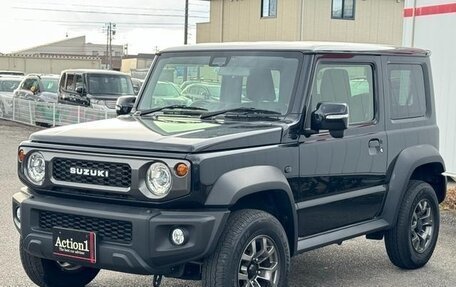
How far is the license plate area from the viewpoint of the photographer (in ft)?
15.1

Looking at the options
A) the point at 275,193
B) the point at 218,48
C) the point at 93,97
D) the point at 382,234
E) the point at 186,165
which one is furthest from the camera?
the point at 93,97

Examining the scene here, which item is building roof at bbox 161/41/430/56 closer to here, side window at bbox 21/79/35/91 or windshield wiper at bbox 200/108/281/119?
windshield wiper at bbox 200/108/281/119

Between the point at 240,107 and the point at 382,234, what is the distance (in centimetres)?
195

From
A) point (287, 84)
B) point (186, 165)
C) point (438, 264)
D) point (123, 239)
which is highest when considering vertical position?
point (287, 84)

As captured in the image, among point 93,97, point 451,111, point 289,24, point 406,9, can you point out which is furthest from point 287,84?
point 289,24

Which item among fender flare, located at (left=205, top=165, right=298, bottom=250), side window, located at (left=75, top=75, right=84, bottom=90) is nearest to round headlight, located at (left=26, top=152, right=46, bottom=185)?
fender flare, located at (left=205, top=165, right=298, bottom=250)

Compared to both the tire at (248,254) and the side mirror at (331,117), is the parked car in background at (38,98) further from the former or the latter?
the tire at (248,254)

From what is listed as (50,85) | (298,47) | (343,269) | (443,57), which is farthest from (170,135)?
(50,85)

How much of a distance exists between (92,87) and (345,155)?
14.6 metres

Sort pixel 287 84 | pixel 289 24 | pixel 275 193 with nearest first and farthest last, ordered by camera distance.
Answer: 1. pixel 275 193
2. pixel 287 84
3. pixel 289 24

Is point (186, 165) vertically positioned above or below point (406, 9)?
below

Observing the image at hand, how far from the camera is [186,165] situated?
14.6ft

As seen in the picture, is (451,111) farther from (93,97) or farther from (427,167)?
(93,97)

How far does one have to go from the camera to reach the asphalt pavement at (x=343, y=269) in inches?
239
